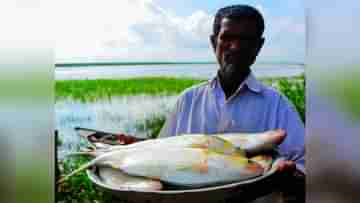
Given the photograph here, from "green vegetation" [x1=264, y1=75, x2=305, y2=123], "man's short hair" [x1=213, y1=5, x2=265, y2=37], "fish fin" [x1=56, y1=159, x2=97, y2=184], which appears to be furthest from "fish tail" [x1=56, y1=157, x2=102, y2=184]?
"green vegetation" [x1=264, y1=75, x2=305, y2=123]

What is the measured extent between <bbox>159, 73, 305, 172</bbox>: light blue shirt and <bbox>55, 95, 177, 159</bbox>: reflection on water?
81 millimetres

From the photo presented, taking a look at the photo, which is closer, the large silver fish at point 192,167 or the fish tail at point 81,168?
the large silver fish at point 192,167

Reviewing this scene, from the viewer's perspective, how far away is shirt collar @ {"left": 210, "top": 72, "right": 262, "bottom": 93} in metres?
2.22

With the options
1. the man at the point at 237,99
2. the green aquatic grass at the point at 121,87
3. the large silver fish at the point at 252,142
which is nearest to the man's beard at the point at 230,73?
the man at the point at 237,99

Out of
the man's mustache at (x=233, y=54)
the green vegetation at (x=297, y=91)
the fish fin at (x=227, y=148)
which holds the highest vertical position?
the man's mustache at (x=233, y=54)

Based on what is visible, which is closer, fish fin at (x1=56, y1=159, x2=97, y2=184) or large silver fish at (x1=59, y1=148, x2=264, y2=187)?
large silver fish at (x1=59, y1=148, x2=264, y2=187)

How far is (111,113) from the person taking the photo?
88.8 inches

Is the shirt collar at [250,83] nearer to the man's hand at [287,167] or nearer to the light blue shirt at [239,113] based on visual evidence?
the light blue shirt at [239,113]

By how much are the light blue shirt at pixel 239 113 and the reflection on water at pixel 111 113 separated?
0.08m

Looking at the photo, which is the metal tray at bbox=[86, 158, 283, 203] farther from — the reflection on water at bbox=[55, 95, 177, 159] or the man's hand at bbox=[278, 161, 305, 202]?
the reflection on water at bbox=[55, 95, 177, 159]

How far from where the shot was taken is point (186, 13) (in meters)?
2.24

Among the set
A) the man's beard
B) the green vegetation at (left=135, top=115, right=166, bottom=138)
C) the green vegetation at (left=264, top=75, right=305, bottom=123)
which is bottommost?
the green vegetation at (left=135, top=115, right=166, bottom=138)

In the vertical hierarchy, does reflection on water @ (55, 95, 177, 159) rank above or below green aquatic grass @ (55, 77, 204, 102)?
below

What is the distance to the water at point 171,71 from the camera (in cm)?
221
